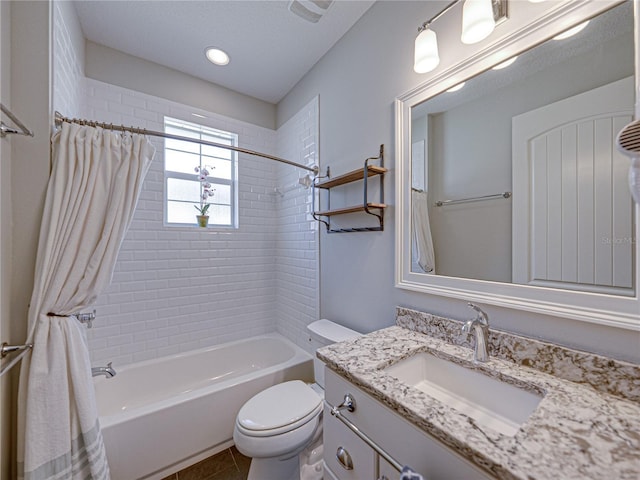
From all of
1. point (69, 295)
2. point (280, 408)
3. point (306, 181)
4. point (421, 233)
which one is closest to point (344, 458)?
point (280, 408)

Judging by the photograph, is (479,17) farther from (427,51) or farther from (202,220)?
(202,220)

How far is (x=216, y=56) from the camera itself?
193 cm

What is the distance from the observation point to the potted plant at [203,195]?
2.20 meters

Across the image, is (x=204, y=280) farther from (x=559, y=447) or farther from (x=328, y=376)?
(x=559, y=447)

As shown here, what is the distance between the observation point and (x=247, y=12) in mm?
1560

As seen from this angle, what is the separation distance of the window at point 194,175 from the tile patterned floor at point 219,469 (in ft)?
5.56

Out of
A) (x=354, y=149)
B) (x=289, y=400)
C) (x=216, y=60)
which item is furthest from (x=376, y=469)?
(x=216, y=60)

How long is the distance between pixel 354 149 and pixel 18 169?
160cm

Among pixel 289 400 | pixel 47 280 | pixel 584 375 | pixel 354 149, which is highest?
pixel 354 149

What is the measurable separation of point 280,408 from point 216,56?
95.6 inches

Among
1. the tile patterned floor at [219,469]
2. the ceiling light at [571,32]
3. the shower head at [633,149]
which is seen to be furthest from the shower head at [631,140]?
the tile patterned floor at [219,469]

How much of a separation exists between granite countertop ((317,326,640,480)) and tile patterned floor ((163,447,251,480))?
3.85 ft

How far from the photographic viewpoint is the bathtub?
1.32m

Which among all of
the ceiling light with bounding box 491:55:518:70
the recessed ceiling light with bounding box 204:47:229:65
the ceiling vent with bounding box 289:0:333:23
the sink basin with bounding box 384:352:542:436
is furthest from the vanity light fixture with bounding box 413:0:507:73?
the recessed ceiling light with bounding box 204:47:229:65
